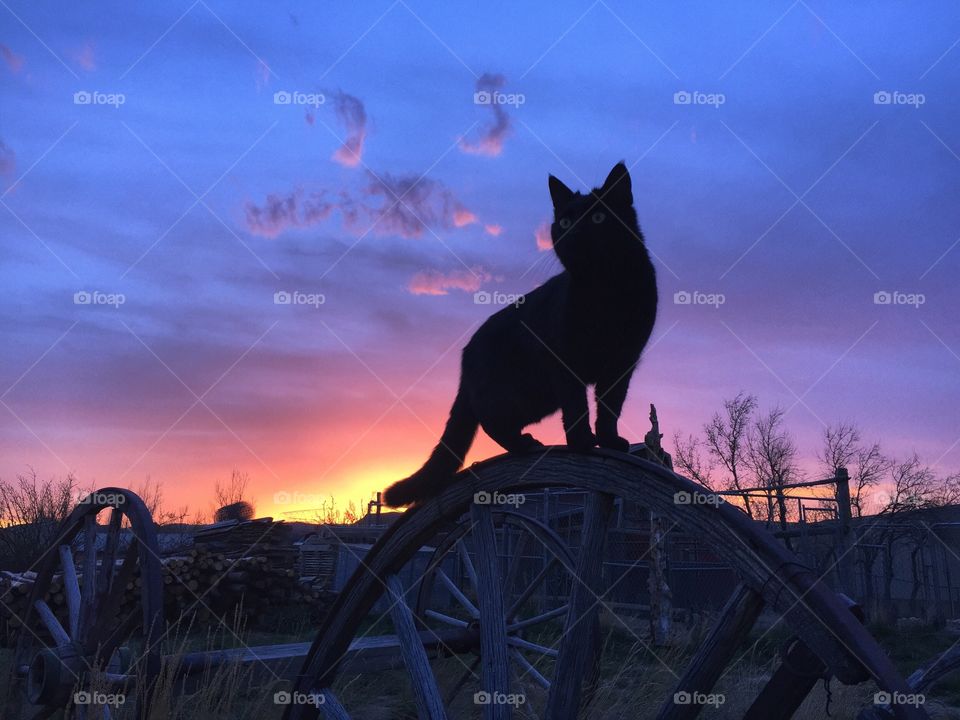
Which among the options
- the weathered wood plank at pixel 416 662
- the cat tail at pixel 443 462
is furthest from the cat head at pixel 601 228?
the weathered wood plank at pixel 416 662

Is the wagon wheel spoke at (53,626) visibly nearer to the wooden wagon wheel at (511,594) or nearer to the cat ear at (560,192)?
the wooden wagon wheel at (511,594)

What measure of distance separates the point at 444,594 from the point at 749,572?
10.7 metres

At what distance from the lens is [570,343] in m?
2.80

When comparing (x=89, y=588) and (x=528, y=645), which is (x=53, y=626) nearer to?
(x=89, y=588)

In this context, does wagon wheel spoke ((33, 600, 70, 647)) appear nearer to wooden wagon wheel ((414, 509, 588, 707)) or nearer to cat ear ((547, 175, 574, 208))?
wooden wagon wheel ((414, 509, 588, 707))

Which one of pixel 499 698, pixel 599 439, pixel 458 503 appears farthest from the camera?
pixel 599 439

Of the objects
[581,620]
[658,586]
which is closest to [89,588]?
[581,620]

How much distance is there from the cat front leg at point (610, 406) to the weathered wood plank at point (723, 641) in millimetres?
1146

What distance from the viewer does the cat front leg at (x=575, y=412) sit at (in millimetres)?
2639

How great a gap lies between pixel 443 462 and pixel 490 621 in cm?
89

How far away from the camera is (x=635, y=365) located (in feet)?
10.0

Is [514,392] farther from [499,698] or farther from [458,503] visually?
[499,698]

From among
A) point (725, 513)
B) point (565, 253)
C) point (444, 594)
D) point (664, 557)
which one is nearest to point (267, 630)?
point (444, 594)

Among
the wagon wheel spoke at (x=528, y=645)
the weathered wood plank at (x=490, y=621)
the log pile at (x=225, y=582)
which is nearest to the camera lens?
the weathered wood plank at (x=490, y=621)
